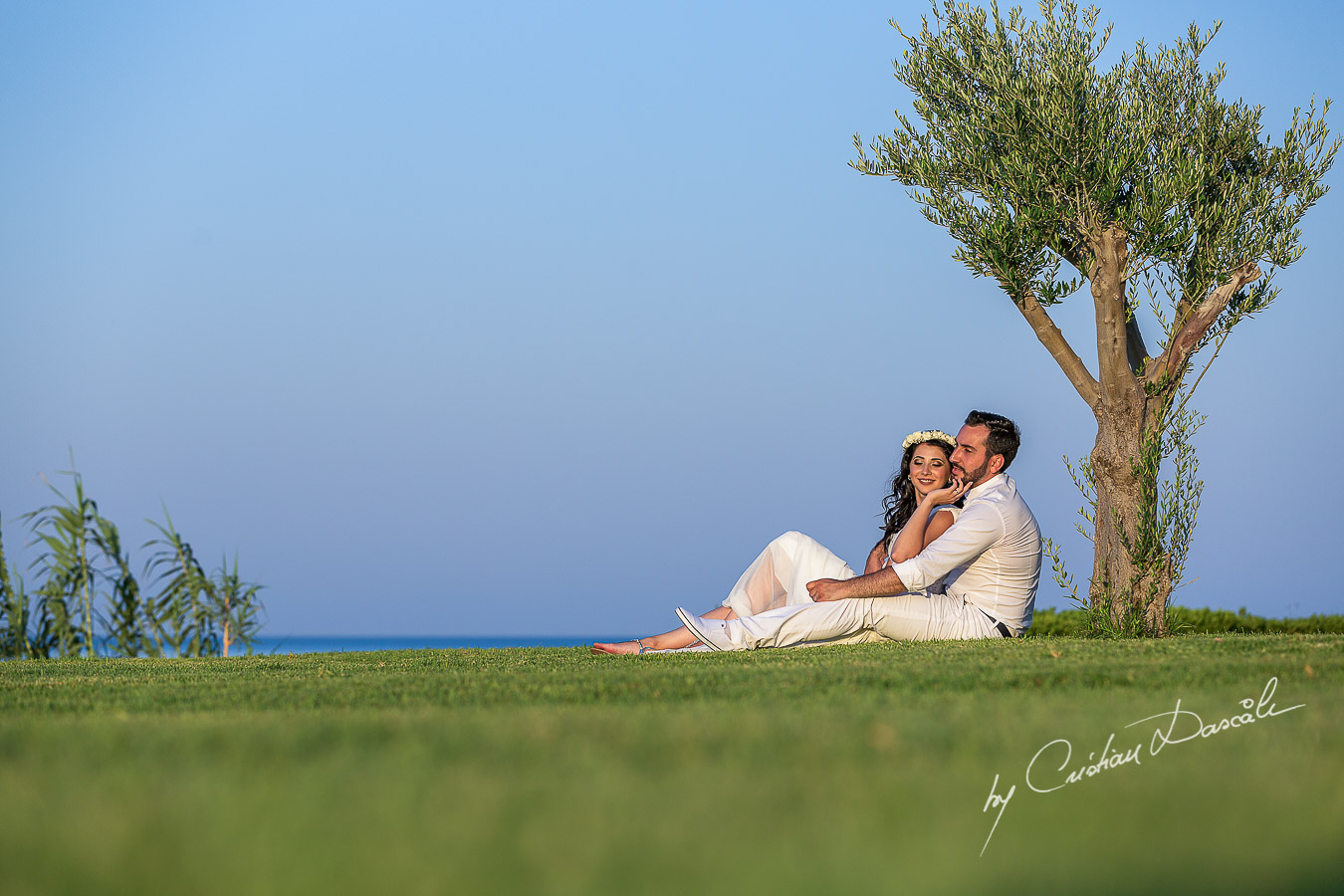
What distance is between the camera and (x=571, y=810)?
7.27ft

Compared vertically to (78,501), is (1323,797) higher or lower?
lower

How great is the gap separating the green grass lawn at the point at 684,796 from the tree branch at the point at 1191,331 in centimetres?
523

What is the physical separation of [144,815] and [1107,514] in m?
8.60

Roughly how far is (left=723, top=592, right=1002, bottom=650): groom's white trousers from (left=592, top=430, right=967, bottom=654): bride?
509mm

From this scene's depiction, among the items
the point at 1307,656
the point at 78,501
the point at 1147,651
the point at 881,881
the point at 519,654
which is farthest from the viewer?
the point at 78,501

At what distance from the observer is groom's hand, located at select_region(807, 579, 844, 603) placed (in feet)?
28.2

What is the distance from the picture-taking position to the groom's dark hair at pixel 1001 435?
9164 millimetres

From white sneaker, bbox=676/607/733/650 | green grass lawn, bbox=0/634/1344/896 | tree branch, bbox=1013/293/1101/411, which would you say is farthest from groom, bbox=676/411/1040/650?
green grass lawn, bbox=0/634/1344/896

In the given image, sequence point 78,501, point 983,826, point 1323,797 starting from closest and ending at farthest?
point 983,826 < point 1323,797 < point 78,501

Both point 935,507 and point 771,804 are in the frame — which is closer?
point 771,804

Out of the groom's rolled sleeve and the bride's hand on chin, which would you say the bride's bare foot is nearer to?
the groom's rolled sleeve

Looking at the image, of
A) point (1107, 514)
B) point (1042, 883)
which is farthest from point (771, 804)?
point (1107, 514)

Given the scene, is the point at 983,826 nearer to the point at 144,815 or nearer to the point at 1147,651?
the point at 144,815

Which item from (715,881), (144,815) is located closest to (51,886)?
(144,815)
